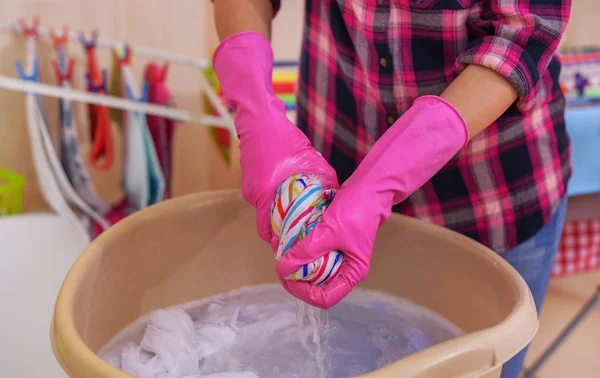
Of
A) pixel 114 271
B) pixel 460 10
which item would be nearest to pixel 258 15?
pixel 460 10

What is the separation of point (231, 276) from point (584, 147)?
1.11 meters

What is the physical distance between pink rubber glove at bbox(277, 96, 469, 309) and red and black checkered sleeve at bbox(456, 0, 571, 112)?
0.08 metres

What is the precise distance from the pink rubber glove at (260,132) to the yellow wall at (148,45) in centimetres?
89

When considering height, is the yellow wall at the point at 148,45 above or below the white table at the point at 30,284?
above

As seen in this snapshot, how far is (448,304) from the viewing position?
82cm

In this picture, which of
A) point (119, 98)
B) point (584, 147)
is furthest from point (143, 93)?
point (584, 147)

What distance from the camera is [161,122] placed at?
61.6 inches

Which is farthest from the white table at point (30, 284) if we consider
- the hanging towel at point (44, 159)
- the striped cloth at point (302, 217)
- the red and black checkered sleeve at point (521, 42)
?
the red and black checkered sleeve at point (521, 42)

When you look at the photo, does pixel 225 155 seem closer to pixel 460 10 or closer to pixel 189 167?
pixel 189 167

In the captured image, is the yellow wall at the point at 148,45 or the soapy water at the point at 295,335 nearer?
the soapy water at the point at 295,335

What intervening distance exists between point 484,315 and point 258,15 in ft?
1.68

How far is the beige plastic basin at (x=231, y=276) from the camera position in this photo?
0.56 metres

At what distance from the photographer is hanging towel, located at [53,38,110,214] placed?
146 centimetres

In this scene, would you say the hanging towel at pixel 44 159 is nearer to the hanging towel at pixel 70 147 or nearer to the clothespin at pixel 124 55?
the hanging towel at pixel 70 147
